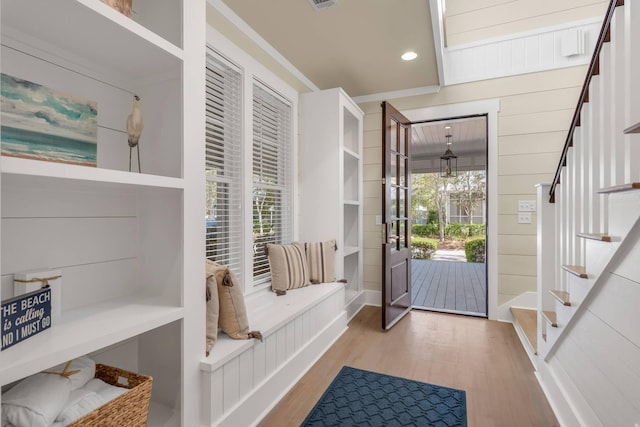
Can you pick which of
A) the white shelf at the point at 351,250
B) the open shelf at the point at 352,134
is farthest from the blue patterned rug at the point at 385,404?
the open shelf at the point at 352,134

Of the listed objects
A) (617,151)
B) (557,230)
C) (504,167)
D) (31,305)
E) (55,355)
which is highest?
(504,167)

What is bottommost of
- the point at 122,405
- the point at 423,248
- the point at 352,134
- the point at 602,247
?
the point at 423,248

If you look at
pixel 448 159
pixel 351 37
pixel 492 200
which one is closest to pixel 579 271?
pixel 492 200

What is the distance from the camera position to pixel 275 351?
6.59 feet

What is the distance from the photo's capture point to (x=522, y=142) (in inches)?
131

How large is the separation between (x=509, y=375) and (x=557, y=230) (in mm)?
1088

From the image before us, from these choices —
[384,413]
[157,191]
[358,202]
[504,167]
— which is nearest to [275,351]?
[384,413]

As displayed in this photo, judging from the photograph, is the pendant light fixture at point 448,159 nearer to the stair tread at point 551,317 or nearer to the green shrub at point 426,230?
the green shrub at point 426,230

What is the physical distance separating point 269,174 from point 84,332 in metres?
2.03

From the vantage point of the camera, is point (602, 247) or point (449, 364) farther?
point (449, 364)

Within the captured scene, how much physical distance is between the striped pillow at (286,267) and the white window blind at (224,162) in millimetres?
338

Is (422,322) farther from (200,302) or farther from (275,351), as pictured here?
(200,302)

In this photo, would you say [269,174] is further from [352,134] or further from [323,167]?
→ [352,134]

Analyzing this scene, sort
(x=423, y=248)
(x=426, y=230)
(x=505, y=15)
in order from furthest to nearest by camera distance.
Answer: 1. (x=426, y=230)
2. (x=423, y=248)
3. (x=505, y=15)
